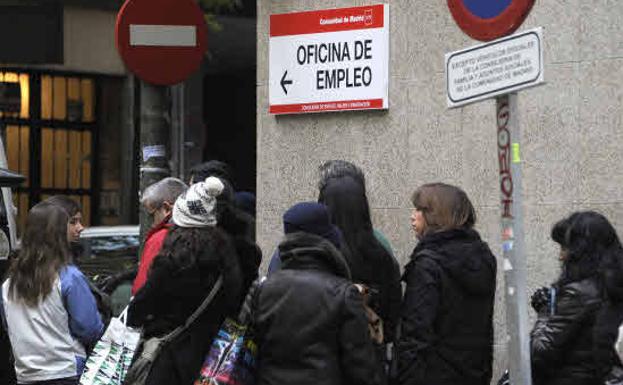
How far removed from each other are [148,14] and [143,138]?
0.86 meters

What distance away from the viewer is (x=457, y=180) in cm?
983

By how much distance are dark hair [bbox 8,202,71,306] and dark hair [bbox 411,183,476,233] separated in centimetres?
187

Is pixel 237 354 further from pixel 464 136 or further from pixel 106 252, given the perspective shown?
pixel 106 252

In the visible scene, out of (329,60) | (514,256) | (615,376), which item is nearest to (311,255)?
(514,256)

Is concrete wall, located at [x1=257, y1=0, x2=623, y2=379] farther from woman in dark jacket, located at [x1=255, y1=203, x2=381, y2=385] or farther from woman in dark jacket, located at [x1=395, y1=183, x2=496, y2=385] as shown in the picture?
woman in dark jacket, located at [x1=255, y1=203, x2=381, y2=385]

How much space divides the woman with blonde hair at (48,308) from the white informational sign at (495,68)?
226cm

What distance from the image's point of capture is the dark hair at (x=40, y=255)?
7.30 meters

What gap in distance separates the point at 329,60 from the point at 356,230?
3523 millimetres

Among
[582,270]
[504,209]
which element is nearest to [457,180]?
[582,270]

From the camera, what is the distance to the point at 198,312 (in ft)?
21.9

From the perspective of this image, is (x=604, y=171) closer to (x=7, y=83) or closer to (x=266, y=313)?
(x=266, y=313)

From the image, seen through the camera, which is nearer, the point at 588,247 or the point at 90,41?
the point at 588,247

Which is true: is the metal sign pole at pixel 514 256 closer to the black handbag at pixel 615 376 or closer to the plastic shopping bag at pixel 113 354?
the black handbag at pixel 615 376

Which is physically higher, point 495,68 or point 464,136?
point 495,68
